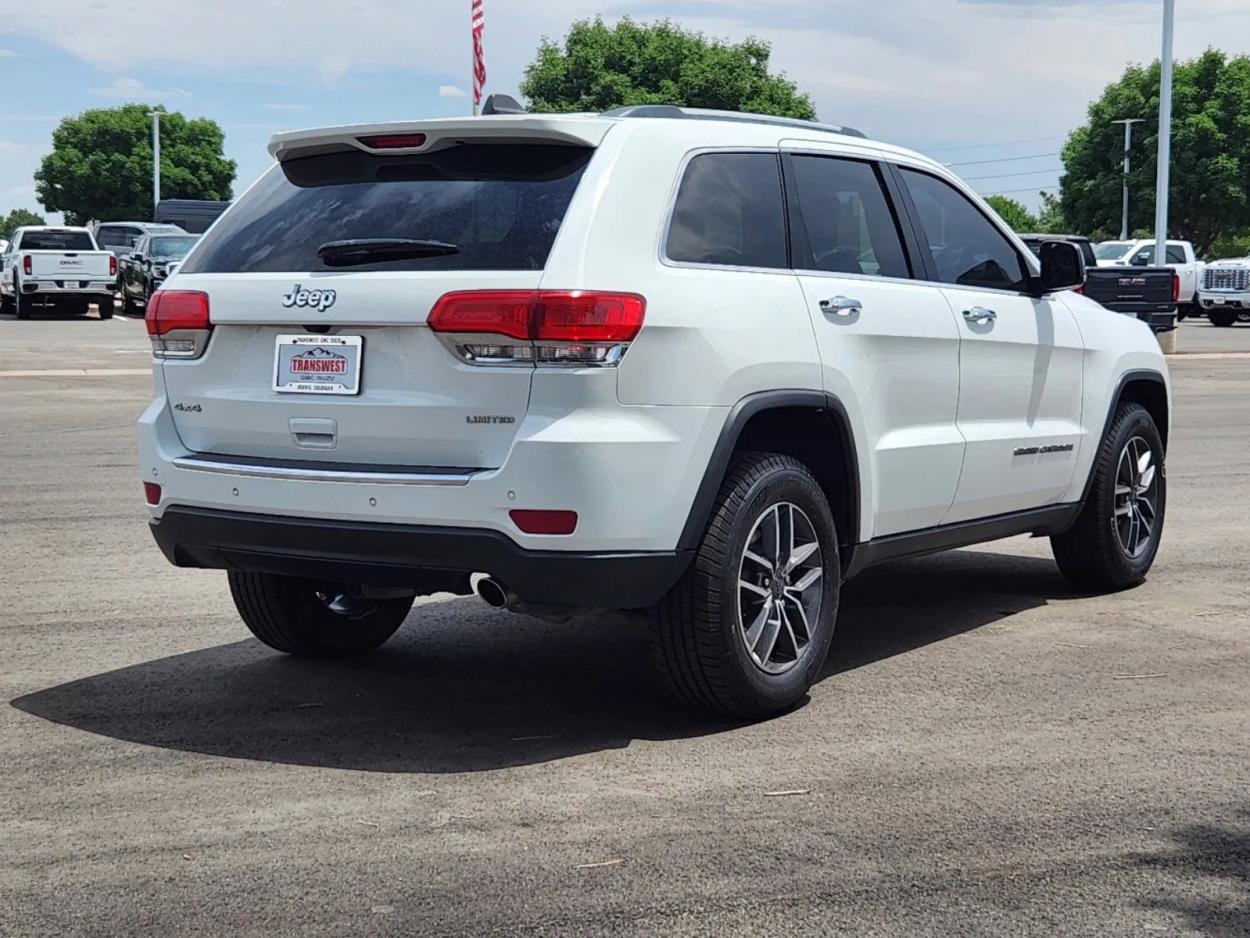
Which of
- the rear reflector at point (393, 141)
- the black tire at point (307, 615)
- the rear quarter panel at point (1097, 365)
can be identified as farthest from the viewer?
the rear quarter panel at point (1097, 365)

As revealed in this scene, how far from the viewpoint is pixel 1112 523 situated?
7.58 metres

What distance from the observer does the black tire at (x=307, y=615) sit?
618 centimetres

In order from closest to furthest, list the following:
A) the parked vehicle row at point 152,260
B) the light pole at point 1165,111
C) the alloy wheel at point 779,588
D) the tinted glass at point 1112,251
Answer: the alloy wheel at point 779,588, the light pole at point 1165,111, the parked vehicle row at point 152,260, the tinted glass at point 1112,251

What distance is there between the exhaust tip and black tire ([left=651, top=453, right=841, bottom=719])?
49 cm

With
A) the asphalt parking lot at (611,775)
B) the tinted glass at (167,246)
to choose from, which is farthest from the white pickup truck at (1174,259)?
the asphalt parking lot at (611,775)

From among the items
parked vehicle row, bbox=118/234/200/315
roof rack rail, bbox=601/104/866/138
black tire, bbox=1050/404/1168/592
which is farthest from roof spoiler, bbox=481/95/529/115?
parked vehicle row, bbox=118/234/200/315

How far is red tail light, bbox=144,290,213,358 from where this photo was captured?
5500 mm

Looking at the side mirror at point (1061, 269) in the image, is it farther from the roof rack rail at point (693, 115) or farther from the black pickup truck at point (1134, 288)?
the black pickup truck at point (1134, 288)

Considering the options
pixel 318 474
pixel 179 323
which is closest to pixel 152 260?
pixel 179 323

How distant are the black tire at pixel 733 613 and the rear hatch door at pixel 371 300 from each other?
0.72m

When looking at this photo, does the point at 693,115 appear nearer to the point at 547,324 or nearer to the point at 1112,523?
the point at 547,324

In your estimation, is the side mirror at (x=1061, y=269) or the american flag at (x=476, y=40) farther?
the american flag at (x=476, y=40)

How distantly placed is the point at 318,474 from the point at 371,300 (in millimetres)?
530

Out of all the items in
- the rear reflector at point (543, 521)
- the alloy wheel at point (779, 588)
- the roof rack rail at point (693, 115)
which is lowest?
the alloy wheel at point (779, 588)
